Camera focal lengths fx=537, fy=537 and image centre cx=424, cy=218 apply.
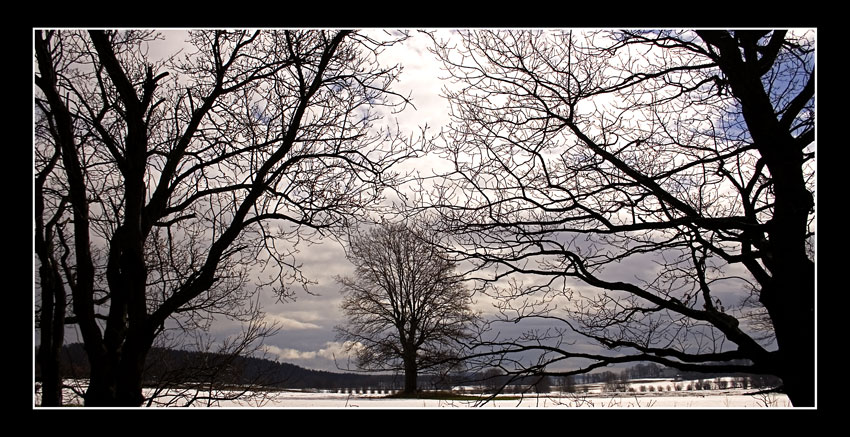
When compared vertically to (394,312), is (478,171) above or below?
above

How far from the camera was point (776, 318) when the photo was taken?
16.8ft
